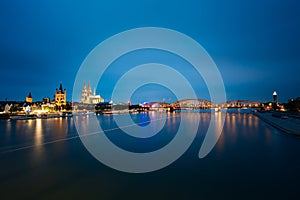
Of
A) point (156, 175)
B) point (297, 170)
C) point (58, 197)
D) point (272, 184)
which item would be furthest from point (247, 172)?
point (58, 197)

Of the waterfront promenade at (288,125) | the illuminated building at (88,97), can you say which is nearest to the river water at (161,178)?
the waterfront promenade at (288,125)

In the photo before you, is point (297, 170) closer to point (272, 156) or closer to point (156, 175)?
point (272, 156)

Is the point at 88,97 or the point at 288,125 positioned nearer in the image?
the point at 288,125

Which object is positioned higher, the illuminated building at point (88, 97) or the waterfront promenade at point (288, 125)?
the illuminated building at point (88, 97)

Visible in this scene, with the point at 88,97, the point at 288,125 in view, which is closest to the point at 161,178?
the point at 288,125

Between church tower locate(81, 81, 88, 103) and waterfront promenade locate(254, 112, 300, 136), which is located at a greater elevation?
church tower locate(81, 81, 88, 103)

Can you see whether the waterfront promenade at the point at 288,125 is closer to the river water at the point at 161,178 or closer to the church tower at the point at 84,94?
the river water at the point at 161,178

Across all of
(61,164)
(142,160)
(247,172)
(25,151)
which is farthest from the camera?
(25,151)

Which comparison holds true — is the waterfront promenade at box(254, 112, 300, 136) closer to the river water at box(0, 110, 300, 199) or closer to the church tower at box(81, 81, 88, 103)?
the river water at box(0, 110, 300, 199)

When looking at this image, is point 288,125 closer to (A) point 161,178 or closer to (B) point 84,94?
(A) point 161,178

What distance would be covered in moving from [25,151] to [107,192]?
21.5 feet

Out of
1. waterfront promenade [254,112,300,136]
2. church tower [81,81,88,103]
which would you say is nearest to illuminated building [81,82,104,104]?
church tower [81,81,88,103]

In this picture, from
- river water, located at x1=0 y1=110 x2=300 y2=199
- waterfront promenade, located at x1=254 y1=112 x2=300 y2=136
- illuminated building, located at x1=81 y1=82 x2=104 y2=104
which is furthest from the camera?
illuminated building, located at x1=81 y1=82 x2=104 y2=104

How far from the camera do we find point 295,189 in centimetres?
505
